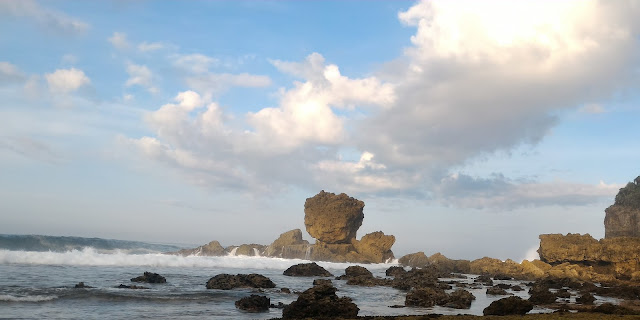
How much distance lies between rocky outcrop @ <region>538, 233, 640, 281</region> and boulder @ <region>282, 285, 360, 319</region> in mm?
48060

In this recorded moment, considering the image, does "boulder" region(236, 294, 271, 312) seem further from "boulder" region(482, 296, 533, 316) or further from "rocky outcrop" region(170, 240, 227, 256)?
"rocky outcrop" region(170, 240, 227, 256)

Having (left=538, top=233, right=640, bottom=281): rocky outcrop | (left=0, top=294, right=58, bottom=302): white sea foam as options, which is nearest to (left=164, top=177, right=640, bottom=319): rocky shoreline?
(left=538, top=233, right=640, bottom=281): rocky outcrop

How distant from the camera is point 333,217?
302 feet

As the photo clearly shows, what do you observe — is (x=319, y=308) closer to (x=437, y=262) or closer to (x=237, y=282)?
(x=237, y=282)

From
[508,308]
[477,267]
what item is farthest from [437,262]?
[508,308]

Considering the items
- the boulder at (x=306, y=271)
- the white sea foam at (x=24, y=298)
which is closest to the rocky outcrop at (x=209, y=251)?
the boulder at (x=306, y=271)

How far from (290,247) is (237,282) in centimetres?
6408

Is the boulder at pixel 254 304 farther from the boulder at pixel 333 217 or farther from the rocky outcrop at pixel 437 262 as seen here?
the boulder at pixel 333 217

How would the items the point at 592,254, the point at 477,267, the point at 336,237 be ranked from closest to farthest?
the point at 592,254, the point at 477,267, the point at 336,237

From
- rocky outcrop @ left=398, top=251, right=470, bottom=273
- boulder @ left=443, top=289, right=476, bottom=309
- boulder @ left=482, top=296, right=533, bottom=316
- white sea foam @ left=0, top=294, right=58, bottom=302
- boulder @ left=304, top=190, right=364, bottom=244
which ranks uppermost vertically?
boulder @ left=304, top=190, right=364, bottom=244

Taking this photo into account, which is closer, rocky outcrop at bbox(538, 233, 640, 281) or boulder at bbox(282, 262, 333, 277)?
boulder at bbox(282, 262, 333, 277)

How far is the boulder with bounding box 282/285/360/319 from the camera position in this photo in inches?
797

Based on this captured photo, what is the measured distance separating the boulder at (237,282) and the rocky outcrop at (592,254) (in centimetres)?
4295

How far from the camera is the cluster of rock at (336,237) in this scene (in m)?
91.2
